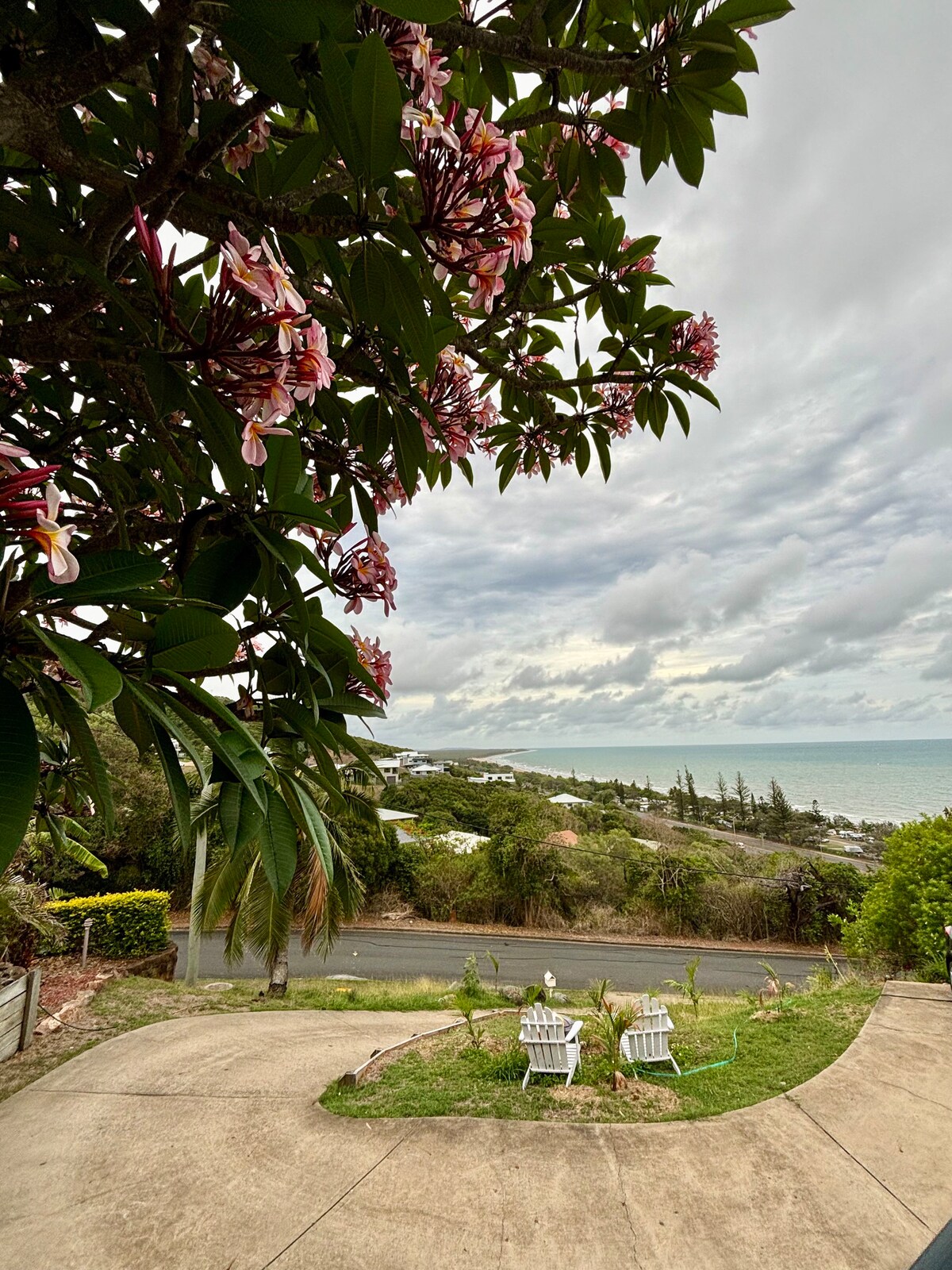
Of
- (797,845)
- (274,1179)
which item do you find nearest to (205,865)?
(274,1179)

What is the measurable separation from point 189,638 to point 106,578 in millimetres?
100

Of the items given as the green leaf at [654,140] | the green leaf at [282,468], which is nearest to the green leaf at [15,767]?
the green leaf at [282,468]

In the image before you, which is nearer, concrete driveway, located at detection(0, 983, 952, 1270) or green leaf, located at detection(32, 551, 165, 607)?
green leaf, located at detection(32, 551, 165, 607)

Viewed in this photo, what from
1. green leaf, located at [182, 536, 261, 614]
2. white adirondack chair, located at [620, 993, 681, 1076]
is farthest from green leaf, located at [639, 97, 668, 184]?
white adirondack chair, located at [620, 993, 681, 1076]

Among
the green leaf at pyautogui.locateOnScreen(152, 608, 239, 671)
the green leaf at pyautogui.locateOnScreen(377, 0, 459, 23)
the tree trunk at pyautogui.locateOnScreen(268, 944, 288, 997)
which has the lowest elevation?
the tree trunk at pyautogui.locateOnScreen(268, 944, 288, 997)

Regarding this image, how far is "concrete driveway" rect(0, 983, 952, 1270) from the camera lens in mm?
2240

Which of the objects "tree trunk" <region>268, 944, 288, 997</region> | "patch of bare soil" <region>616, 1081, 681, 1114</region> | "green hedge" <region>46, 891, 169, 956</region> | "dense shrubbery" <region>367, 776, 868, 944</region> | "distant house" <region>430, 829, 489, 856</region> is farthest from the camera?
"distant house" <region>430, 829, 489, 856</region>

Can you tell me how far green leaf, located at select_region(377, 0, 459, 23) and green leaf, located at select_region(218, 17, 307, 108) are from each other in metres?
0.12

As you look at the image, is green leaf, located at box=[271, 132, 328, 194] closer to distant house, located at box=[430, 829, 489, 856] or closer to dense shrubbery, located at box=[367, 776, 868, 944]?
dense shrubbery, located at box=[367, 776, 868, 944]

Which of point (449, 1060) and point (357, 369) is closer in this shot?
point (357, 369)

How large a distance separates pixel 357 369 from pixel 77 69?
0.49 meters

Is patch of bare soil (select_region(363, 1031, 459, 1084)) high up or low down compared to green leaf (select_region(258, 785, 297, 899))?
down

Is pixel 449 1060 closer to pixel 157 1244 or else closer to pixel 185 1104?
pixel 185 1104

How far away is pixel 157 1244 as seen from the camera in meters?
2.34
